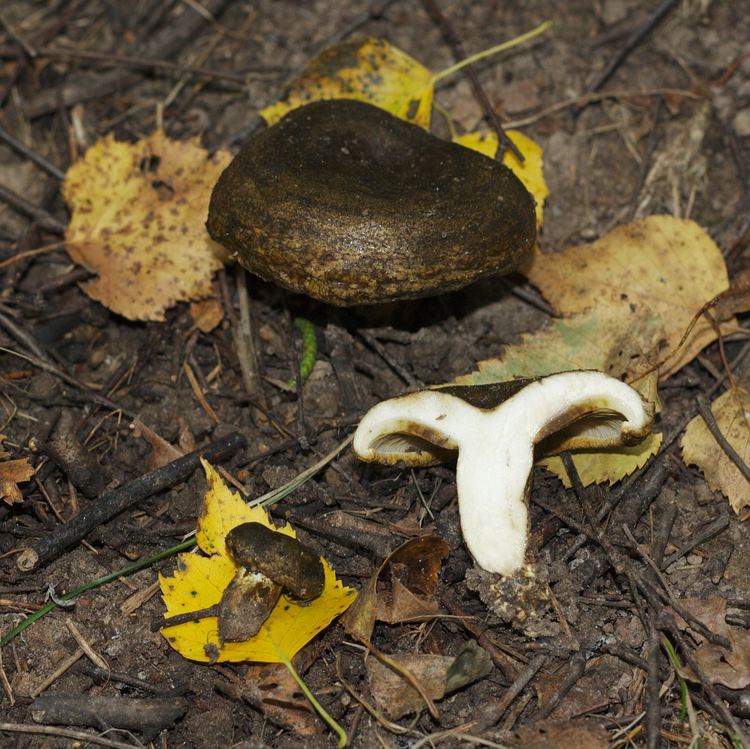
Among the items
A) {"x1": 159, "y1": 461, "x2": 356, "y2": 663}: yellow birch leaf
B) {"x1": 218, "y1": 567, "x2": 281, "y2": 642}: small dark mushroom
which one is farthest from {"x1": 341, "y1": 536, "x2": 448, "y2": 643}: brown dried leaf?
{"x1": 218, "y1": 567, "x2": 281, "y2": 642}: small dark mushroom

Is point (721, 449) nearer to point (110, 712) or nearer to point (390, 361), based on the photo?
point (390, 361)

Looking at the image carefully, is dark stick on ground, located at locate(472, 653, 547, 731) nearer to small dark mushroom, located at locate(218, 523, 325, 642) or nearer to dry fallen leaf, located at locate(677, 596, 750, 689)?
dry fallen leaf, located at locate(677, 596, 750, 689)

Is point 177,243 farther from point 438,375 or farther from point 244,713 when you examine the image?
point 244,713

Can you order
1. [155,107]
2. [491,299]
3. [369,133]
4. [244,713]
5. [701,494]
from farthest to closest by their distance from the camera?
[155,107] < [491,299] < [369,133] < [701,494] < [244,713]

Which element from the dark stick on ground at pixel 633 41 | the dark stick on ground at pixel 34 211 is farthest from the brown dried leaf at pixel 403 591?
the dark stick on ground at pixel 633 41

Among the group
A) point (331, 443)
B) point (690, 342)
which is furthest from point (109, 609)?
point (690, 342)

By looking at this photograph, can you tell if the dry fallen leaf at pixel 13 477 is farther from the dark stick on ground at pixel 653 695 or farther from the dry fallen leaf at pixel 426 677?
the dark stick on ground at pixel 653 695

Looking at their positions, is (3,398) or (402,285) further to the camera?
(3,398)
